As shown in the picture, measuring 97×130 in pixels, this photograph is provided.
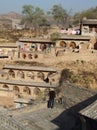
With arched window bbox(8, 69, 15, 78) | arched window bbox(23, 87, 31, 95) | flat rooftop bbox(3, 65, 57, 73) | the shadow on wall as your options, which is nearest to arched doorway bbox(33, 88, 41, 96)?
arched window bbox(23, 87, 31, 95)

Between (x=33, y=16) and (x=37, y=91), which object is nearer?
(x=37, y=91)

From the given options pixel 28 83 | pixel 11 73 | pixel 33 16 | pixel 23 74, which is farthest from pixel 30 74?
pixel 33 16

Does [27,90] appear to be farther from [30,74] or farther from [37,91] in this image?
[30,74]

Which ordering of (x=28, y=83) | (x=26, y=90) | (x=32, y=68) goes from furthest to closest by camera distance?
(x=32, y=68) → (x=26, y=90) → (x=28, y=83)

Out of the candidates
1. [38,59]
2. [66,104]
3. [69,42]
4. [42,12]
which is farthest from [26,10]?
[66,104]

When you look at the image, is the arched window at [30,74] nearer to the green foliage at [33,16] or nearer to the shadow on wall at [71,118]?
the shadow on wall at [71,118]

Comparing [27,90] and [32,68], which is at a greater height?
[32,68]

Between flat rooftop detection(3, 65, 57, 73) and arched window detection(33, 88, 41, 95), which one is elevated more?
flat rooftop detection(3, 65, 57, 73)

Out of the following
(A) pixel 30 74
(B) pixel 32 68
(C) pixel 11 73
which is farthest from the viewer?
(C) pixel 11 73

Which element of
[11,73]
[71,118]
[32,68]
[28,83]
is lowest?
[71,118]

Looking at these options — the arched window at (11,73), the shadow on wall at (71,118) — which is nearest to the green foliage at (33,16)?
the arched window at (11,73)

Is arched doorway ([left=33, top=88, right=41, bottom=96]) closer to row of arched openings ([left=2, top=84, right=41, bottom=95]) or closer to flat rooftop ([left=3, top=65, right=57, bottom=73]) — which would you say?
row of arched openings ([left=2, top=84, right=41, bottom=95])

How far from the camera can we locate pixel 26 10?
58.9 m

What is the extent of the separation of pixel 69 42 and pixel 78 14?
2418 centimetres
